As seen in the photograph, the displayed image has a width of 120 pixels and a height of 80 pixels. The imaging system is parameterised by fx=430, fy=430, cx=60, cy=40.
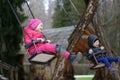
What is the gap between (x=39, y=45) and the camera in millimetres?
8703

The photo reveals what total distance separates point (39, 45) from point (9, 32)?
789cm

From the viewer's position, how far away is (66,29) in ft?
96.6

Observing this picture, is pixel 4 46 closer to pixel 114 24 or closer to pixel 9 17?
pixel 9 17

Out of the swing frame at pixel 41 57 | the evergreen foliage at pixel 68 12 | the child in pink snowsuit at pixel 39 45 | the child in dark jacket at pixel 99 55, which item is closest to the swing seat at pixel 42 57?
the swing frame at pixel 41 57

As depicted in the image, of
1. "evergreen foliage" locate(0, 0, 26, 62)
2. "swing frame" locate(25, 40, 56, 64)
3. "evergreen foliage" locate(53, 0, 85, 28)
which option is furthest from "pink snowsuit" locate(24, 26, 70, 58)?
"evergreen foliage" locate(53, 0, 85, 28)

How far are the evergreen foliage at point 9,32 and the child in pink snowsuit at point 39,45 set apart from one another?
7147mm

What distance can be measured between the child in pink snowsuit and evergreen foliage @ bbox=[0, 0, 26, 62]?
7.15 m

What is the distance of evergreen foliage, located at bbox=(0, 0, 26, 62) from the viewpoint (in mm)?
16219

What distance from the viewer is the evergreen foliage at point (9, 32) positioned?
1622 cm

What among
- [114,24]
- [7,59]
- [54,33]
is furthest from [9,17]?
[114,24]

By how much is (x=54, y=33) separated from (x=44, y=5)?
1368 inches

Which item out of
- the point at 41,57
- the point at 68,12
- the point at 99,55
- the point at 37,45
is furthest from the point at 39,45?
the point at 68,12

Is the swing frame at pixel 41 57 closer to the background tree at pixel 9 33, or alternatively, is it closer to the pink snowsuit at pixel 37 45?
the pink snowsuit at pixel 37 45

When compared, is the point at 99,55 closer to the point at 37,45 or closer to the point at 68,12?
the point at 37,45
